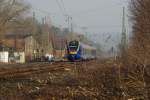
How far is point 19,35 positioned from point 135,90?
77768mm

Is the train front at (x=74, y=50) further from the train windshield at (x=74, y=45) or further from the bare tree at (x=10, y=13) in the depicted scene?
the bare tree at (x=10, y=13)

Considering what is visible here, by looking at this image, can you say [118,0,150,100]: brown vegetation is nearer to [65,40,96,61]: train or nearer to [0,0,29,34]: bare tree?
[65,40,96,61]: train

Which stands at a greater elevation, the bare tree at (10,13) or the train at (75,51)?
the bare tree at (10,13)

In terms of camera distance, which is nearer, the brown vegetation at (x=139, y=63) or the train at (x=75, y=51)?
the brown vegetation at (x=139, y=63)

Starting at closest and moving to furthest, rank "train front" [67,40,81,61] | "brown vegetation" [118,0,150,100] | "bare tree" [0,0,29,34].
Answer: "brown vegetation" [118,0,150,100]
"train front" [67,40,81,61]
"bare tree" [0,0,29,34]

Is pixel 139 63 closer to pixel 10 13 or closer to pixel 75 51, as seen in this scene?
pixel 75 51

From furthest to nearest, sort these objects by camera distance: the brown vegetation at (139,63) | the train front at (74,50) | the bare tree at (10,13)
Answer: the bare tree at (10,13) → the train front at (74,50) → the brown vegetation at (139,63)

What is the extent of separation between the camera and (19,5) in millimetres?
67812

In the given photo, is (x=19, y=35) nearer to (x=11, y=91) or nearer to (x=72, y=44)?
(x=72, y=44)

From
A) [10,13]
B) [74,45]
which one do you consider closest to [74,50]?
[74,45]

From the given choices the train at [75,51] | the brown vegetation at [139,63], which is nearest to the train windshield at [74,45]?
the train at [75,51]

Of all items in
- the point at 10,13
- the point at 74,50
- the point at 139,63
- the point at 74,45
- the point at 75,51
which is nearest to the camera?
the point at 139,63

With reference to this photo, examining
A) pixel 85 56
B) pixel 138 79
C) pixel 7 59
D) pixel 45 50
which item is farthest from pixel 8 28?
pixel 138 79

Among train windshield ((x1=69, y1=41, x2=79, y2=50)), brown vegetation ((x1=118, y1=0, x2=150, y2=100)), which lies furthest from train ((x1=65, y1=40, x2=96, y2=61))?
brown vegetation ((x1=118, y1=0, x2=150, y2=100))
